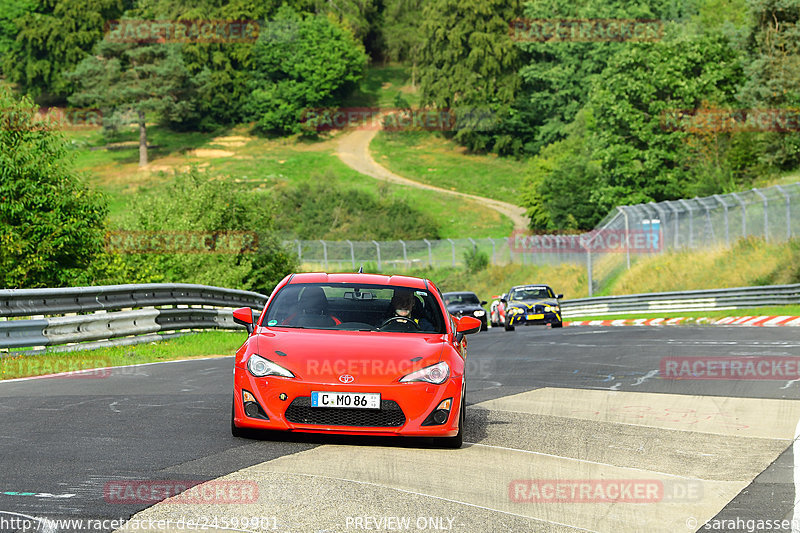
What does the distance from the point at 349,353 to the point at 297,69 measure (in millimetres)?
115312

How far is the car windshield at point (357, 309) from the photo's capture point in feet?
30.6

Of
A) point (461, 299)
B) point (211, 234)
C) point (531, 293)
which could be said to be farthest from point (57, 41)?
point (531, 293)

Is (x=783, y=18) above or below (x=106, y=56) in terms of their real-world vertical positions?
above

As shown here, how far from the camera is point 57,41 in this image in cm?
12531

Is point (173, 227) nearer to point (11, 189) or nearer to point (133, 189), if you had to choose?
point (11, 189)

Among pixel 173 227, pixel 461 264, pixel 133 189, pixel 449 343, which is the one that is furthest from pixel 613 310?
pixel 133 189

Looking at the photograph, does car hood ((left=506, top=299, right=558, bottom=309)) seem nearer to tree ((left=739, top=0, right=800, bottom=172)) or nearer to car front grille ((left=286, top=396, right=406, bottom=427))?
tree ((left=739, top=0, right=800, bottom=172))

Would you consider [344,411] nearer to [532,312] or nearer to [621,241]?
[532,312]

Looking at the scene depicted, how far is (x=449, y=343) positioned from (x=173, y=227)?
97.9ft

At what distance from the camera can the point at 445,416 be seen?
836 cm
